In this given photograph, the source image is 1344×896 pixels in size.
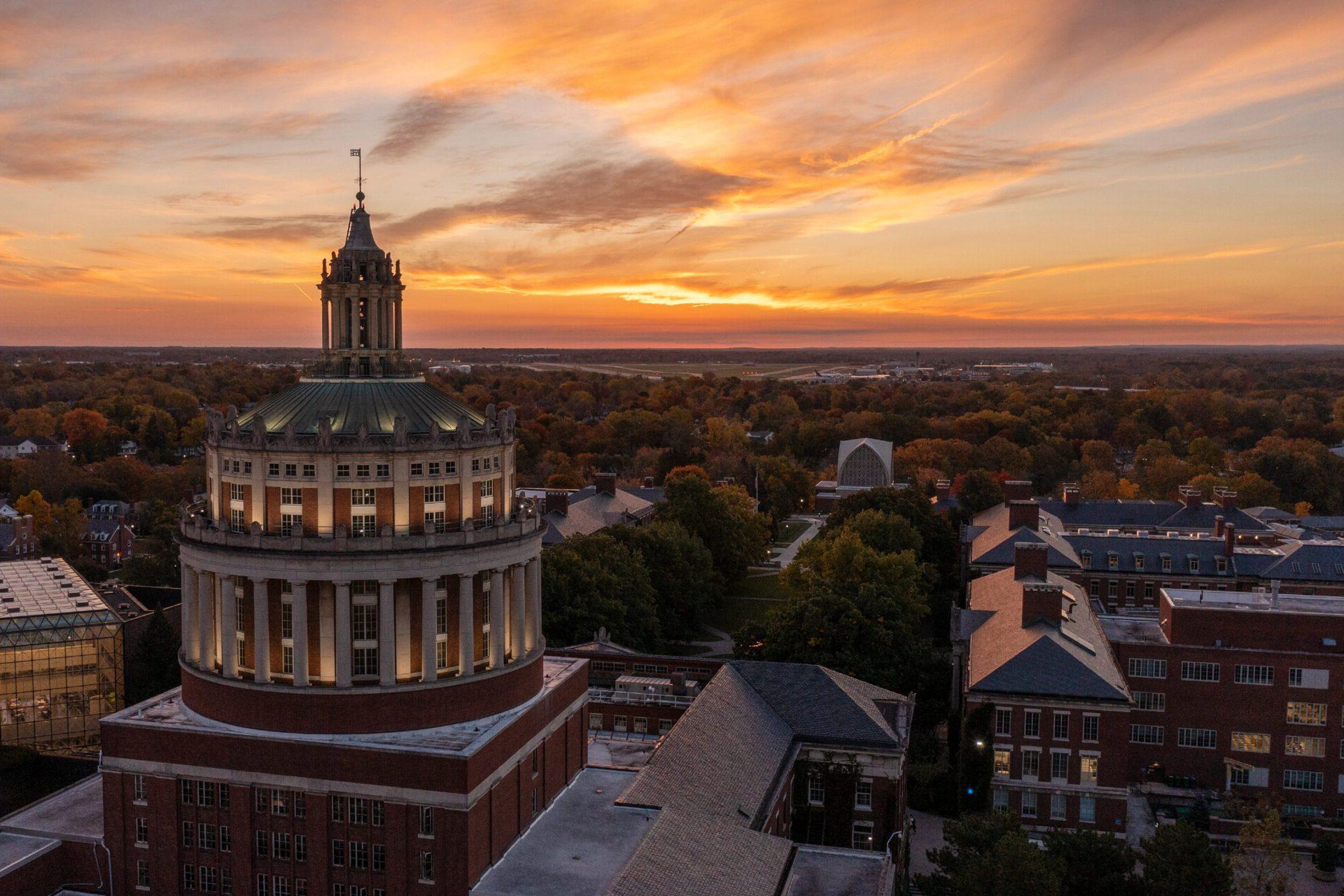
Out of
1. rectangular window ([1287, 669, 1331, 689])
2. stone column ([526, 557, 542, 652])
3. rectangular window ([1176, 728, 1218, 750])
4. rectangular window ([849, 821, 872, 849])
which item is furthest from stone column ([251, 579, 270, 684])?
rectangular window ([1287, 669, 1331, 689])

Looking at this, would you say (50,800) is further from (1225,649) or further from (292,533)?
(1225,649)

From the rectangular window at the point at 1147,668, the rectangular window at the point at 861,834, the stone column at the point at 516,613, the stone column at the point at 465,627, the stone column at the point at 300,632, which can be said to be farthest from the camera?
the rectangular window at the point at 1147,668

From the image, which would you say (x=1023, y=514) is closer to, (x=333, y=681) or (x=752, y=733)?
(x=752, y=733)

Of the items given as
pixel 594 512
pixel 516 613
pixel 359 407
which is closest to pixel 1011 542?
pixel 594 512

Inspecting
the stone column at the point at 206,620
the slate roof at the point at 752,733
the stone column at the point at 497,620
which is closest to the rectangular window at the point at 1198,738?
the slate roof at the point at 752,733

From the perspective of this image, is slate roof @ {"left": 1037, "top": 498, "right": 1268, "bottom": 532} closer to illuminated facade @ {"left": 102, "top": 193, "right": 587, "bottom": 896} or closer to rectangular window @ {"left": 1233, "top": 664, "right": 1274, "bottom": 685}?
rectangular window @ {"left": 1233, "top": 664, "right": 1274, "bottom": 685}

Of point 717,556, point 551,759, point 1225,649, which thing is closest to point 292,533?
point 551,759

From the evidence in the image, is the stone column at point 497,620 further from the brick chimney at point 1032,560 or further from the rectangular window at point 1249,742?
the brick chimney at point 1032,560
